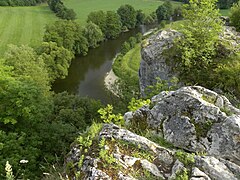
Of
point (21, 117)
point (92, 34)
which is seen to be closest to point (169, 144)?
point (21, 117)

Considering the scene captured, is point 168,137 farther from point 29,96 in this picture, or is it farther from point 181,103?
point 29,96

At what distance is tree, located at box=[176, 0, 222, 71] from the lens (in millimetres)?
13914

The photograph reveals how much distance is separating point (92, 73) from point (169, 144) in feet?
140

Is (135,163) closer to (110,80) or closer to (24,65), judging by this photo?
(24,65)

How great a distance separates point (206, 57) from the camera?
1420cm

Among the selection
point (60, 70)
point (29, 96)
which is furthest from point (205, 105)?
point (60, 70)

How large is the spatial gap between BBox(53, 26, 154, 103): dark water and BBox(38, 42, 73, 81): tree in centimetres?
307


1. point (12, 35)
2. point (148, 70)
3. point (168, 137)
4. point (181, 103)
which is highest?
point (181, 103)

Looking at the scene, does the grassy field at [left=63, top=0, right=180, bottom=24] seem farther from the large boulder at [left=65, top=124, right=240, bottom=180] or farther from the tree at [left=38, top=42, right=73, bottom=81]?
the large boulder at [left=65, top=124, right=240, bottom=180]

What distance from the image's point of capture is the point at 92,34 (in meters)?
60.6

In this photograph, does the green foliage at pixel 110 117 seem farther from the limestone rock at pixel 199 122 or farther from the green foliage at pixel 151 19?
the green foliage at pixel 151 19

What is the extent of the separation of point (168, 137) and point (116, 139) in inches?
75.2

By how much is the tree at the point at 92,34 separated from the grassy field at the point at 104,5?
96.5ft

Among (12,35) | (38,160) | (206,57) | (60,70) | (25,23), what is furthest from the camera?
(25,23)
